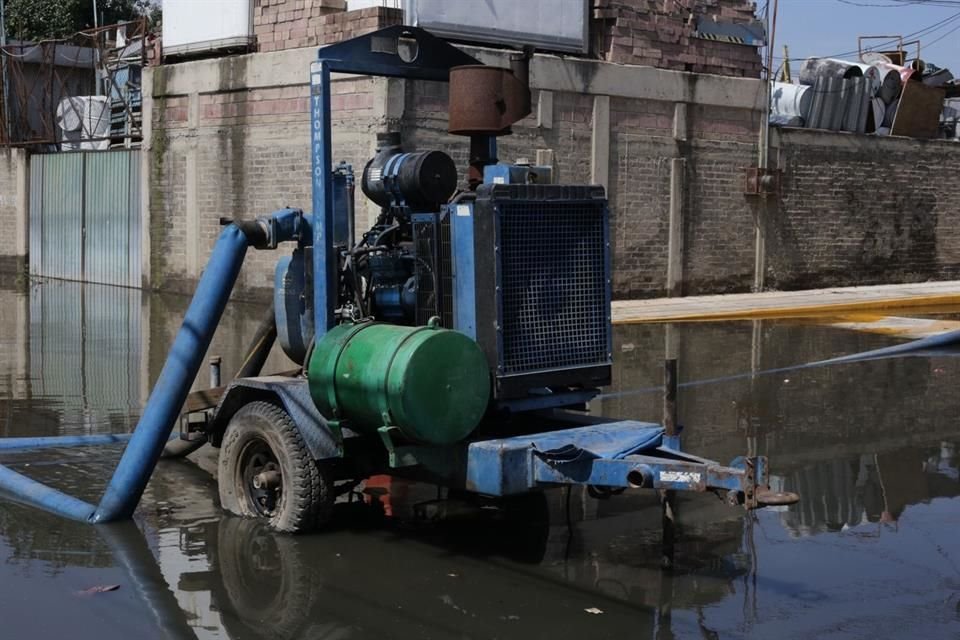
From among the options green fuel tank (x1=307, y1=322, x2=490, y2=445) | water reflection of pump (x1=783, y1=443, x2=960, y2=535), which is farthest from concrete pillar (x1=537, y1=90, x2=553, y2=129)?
green fuel tank (x1=307, y1=322, x2=490, y2=445)

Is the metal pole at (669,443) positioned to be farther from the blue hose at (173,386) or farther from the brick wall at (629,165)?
the brick wall at (629,165)

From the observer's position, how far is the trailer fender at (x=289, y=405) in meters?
6.52

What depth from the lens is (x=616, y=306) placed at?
→ 19859 millimetres

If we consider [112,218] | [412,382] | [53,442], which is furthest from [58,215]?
[412,382]

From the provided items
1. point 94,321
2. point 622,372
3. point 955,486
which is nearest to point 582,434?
point 955,486

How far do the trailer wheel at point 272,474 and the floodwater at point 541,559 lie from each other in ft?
0.47

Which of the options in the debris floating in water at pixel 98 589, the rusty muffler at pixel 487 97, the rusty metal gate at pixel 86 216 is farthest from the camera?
the rusty metal gate at pixel 86 216

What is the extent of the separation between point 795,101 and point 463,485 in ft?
64.7

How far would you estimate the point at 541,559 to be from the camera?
6406 millimetres

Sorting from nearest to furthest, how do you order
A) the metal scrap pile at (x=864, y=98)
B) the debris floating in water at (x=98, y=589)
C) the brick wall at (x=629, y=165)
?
the debris floating in water at (x=98, y=589) → the brick wall at (x=629, y=165) → the metal scrap pile at (x=864, y=98)

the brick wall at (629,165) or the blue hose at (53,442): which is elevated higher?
the brick wall at (629,165)

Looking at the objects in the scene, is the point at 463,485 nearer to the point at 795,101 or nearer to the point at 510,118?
the point at 510,118

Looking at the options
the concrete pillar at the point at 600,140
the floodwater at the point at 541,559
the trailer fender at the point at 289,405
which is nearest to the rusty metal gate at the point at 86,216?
the concrete pillar at the point at 600,140

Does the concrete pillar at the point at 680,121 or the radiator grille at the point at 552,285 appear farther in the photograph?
the concrete pillar at the point at 680,121
